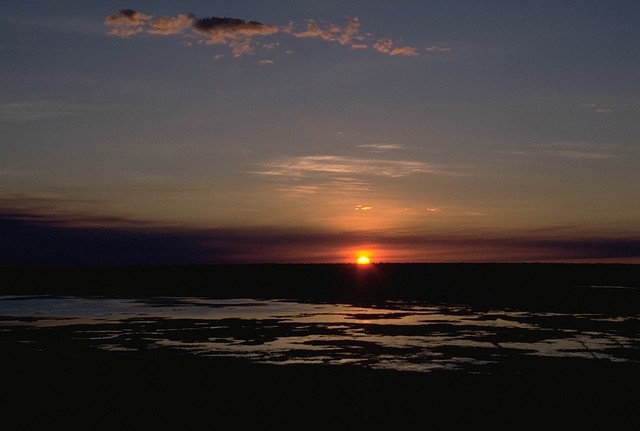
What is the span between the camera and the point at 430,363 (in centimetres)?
1900

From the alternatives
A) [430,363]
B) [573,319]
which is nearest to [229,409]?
[430,363]

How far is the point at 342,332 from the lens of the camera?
26719mm

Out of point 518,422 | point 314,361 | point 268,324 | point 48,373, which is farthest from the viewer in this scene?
point 268,324

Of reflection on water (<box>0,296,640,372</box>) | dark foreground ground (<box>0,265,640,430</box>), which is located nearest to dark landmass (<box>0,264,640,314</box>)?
reflection on water (<box>0,296,640,372</box>)

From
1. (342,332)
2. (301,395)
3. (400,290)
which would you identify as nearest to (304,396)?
(301,395)

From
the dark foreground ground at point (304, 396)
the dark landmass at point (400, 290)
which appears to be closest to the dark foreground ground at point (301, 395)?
the dark foreground ground at point (304, 396)

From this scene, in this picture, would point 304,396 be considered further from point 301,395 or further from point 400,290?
point 400,290

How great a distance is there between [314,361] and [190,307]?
22.4m

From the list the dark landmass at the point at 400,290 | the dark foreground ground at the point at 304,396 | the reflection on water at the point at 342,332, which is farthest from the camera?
the dark landmass at the point at 400,290

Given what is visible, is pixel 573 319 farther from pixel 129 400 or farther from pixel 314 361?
pixel 129 400

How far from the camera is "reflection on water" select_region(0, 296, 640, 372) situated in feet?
67.8

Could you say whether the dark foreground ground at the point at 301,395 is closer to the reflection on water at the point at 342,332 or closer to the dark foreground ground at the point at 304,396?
the dark foreground ground at the point at 304,396

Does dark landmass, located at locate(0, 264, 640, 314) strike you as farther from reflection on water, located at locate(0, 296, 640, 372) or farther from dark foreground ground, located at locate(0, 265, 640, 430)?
dark foreground ground, located at locate(0, 265, 640, 430)

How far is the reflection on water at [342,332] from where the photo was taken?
20.7 metres
